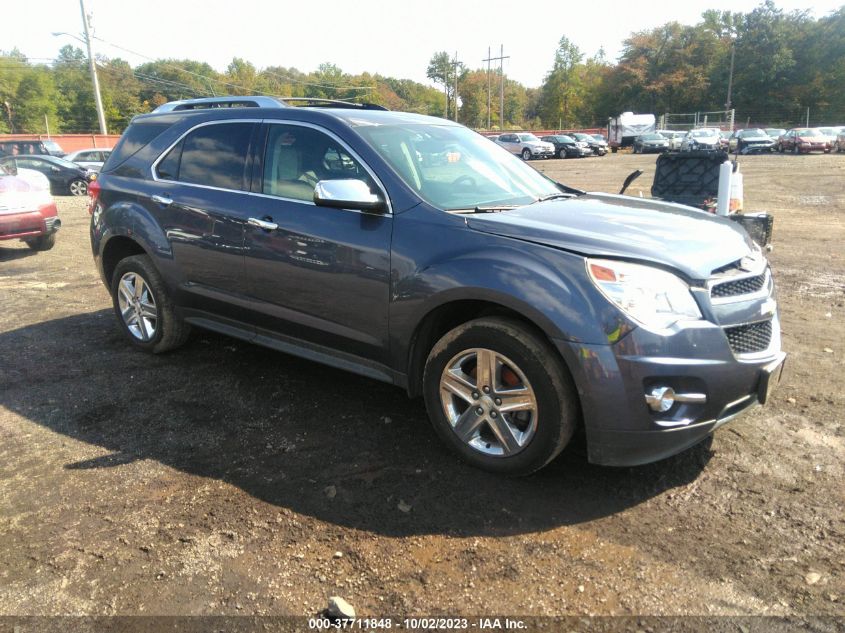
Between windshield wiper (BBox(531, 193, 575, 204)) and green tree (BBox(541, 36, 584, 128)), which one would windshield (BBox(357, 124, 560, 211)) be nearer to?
windshield wiper (BBox(531, 193, 575, 204))

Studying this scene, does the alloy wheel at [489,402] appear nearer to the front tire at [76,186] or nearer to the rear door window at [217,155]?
the rear door window at [217,155]

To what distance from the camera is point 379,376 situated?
369 centimetres

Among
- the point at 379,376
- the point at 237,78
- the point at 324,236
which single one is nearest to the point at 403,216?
the point at 324,236

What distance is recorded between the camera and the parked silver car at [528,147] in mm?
39375

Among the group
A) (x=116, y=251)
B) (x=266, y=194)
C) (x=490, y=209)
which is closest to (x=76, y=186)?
(x=116, y=251)

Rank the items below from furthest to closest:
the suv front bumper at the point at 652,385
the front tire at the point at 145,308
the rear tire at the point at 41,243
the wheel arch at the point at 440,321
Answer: the rear tire at the point at 41,243, the front tire at the point at 145,308, the wheel arch at the point at 440,321, the suv front bumper at the point at 652,385

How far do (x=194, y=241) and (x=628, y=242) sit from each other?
9.60 ft

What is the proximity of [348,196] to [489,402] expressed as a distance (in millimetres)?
1299

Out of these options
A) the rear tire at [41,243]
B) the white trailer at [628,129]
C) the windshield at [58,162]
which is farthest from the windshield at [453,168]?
the white trailer at [628,129]

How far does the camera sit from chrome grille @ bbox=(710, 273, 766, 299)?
117 inches

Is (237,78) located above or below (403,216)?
above

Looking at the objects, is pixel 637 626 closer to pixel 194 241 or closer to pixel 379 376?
pixel 379 376

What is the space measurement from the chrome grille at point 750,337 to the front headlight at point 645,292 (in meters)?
0.24

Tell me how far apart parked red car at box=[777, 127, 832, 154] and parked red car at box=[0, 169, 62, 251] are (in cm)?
3930
